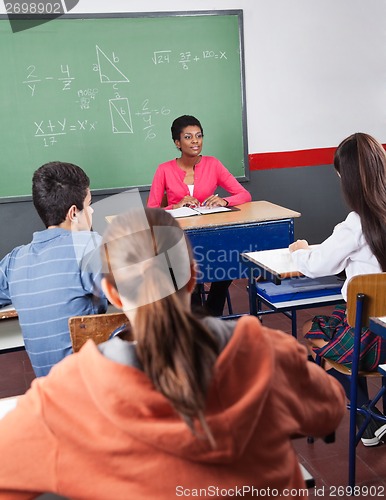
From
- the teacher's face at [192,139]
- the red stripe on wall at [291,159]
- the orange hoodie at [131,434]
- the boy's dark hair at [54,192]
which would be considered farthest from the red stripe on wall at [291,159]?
the orange hoodie at [131,434]

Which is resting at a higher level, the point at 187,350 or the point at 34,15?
the point at 34,15

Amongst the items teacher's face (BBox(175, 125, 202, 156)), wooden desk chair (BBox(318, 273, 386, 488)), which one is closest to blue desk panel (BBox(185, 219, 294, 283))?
teacher's face (BBox(175, 125, 202, 156))

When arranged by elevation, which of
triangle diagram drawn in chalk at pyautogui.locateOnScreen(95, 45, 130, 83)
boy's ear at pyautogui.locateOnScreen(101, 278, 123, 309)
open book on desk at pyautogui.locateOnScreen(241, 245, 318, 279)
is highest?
triangle diagram drawn in chalk at pyautogui.locateOnScreen(95, 45, 130, 83)

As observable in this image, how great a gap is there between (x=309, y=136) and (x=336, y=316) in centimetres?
301

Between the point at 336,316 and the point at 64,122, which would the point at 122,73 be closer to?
the point at 64,122

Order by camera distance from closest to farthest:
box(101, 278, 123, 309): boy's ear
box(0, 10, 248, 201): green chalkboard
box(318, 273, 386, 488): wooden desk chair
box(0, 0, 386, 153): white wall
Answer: box(101, 278, 123, 309): boy's ear → box(318, 273, 386, 488): wooden desk chair → box(0, 10, 248, 201): green chalkboard → box(0, 0, 386, 153): white wall

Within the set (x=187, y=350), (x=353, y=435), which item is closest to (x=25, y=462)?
(x=187, y=350)

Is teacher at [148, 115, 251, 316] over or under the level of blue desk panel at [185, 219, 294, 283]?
over

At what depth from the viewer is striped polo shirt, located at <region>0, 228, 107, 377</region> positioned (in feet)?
5.94

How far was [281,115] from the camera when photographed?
493 cm

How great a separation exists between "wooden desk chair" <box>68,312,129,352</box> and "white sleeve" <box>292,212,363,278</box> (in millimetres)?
901

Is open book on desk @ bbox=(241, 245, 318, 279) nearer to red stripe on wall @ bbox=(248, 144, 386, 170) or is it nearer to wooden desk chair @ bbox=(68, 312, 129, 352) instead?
wooden desk chair @ bbox=(68, 312, 129, 352)

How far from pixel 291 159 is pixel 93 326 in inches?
147

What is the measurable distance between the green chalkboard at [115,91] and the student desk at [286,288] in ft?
7.45
